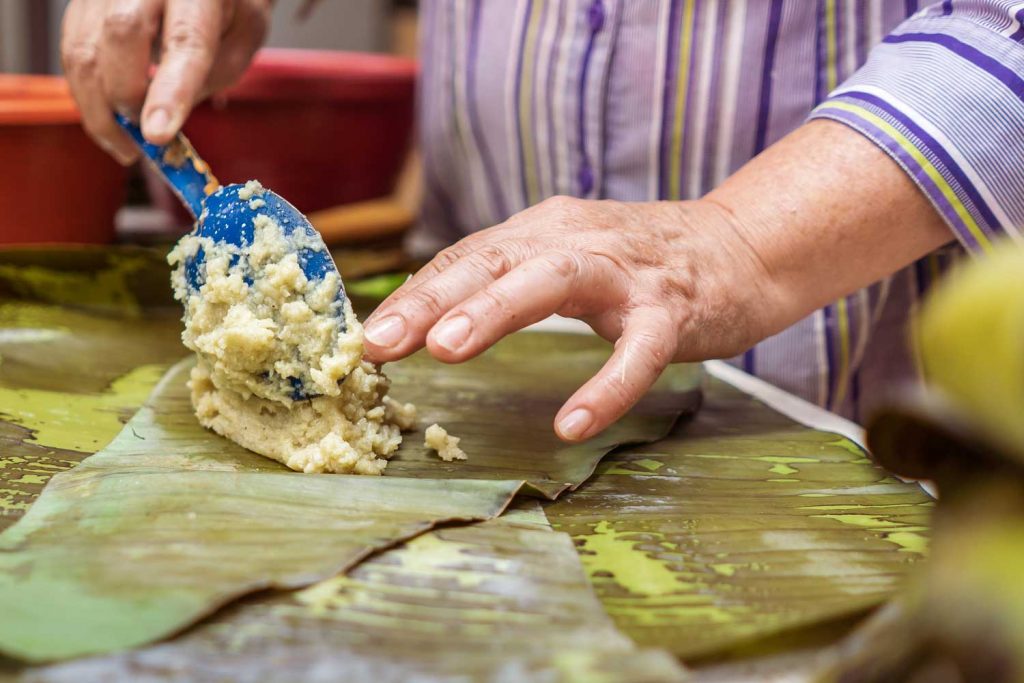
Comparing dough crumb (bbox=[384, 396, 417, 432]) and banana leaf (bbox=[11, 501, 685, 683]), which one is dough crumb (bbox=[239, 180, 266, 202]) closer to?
dough crumb (bbox=[384, 396, 417, 432])

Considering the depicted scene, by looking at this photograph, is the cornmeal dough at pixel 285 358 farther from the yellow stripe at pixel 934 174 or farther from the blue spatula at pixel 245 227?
the yellow stripe at pixel 934 174

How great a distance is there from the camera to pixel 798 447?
1.20 metres

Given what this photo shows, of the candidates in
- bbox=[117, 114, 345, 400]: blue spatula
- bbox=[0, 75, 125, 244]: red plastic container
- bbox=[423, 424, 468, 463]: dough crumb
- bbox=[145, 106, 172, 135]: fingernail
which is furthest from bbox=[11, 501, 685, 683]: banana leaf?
bbox=[0, 75, 125, 244]: red plastic container

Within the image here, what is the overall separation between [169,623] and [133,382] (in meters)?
0.76

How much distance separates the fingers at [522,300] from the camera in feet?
3.20

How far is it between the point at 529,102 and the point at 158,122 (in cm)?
67

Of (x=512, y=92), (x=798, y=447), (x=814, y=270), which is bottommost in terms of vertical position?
(x=798, y=447)

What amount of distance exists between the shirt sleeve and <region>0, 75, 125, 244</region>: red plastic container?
4.71 feet

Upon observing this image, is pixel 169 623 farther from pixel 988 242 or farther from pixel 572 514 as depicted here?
pixel 988 242

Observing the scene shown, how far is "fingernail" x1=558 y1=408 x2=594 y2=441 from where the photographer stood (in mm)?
1025

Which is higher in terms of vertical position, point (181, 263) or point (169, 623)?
point (181, 263)

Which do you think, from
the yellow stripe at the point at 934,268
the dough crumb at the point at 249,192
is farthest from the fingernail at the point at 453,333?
the yellow stripe at the point at 934,268

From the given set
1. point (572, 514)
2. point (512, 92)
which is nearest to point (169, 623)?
point (572, 514)

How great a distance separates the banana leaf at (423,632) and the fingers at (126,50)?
1060 mm
